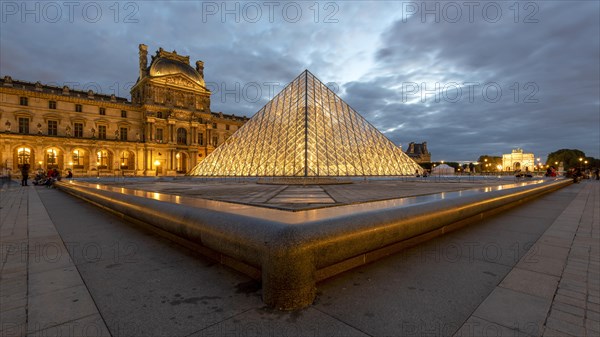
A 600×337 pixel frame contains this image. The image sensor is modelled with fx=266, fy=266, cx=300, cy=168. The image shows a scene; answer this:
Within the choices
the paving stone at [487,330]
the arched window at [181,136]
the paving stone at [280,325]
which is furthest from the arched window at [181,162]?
the paving stone at [487,330]

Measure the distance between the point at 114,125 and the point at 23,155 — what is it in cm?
1173

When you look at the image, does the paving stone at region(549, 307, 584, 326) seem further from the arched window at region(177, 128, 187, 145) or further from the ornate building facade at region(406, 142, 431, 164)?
the ornate building facade at region(406, 142, 431, 164)

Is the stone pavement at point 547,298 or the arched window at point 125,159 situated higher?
the arched window at point 125,159

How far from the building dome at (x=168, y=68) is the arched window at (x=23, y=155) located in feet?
67.7

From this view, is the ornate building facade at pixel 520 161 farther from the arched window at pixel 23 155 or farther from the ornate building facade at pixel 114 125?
the arched window at pixel 23 155

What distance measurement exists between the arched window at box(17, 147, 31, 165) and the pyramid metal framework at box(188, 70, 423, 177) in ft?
107

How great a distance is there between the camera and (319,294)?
2098 millimetres

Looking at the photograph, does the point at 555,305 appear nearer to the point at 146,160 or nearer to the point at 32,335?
the point at 32,335

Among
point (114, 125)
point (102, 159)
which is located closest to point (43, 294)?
point (102, 159)

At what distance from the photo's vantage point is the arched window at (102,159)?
4221cm

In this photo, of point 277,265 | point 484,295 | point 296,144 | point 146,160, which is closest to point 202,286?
point 277,265

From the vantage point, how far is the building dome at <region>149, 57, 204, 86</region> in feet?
154

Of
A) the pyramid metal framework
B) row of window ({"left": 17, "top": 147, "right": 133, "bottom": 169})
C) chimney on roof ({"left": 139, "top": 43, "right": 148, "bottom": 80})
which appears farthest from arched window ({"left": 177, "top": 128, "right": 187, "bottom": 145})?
the pyramid metal framework

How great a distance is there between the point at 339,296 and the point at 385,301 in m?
0.34
